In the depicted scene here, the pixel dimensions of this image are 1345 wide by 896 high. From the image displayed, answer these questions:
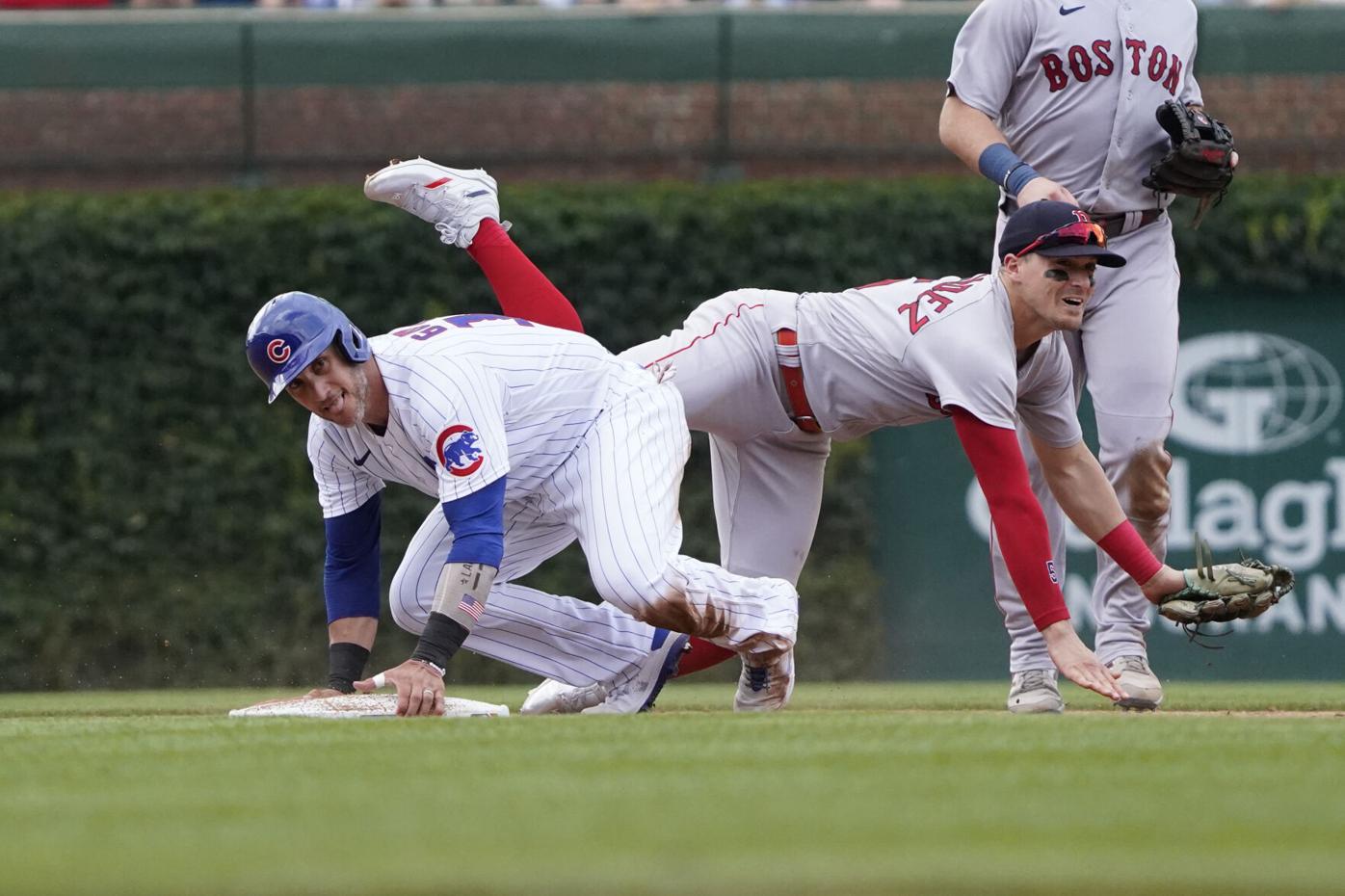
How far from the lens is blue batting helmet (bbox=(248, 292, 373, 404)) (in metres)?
4.69

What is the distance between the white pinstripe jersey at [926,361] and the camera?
5.08 meters

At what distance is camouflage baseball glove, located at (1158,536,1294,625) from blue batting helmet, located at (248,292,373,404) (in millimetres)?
2480

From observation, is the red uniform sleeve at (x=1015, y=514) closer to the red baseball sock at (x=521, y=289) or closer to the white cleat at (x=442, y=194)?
the red baseball sock at (x=521, y=289)

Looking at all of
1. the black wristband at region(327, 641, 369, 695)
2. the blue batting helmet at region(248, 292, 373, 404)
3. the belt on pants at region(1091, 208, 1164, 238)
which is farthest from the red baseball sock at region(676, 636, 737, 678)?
Result: the belt on pants at region(1091, 208, 1164, 238)

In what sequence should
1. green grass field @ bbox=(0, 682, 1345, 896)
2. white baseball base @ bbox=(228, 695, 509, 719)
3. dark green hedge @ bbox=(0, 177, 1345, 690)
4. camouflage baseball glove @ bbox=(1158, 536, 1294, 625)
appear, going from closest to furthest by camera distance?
green grass field @ bbox=(0, 682, 1345, 896)
white baseball base @ bbox=(228, 695, 509, 719)
camouflage baseball glove @ bbox=(1158, 536, 1294, 625)
dark green hedge @ bbox=(0, 177, 1345, 690)

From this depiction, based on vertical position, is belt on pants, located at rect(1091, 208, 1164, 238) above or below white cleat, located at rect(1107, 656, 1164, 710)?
above

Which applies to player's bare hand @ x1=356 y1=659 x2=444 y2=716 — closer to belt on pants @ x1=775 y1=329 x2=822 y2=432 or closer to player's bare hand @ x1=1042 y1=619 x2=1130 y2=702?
belt on pants @ x1=775 y1=329 x2=822 y2=432

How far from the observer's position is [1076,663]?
4.96 meters

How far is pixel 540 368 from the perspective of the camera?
5273 millimetres

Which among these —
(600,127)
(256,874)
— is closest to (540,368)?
(256,874)

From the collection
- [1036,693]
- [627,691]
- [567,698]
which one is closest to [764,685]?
[627,691]

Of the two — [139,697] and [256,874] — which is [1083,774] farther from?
[139,697]

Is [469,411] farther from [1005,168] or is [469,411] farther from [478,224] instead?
[1005,168]

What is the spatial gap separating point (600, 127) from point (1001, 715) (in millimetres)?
7482
